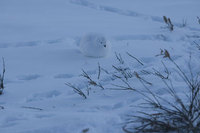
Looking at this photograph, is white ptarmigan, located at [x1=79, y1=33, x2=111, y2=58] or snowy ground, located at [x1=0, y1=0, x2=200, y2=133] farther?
white ptarmigan, located at [x1=79, y1=33, x2=111, y2=58]

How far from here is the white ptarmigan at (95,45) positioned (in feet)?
9.15

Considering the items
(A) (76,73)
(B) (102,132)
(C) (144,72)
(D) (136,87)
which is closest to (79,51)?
(A) (76,73)

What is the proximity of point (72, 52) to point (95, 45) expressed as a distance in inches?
14.2

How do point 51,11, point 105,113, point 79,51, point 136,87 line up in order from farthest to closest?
point 51,11 < point 79,51 < point 136,87 < point 105,113

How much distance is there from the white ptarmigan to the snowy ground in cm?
8

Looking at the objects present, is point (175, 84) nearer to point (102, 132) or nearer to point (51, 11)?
point (102, 132)

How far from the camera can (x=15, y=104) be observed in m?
1.95

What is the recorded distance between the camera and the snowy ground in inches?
66.9

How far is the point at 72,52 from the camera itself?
3021 mm

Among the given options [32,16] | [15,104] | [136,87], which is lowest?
[15,104]

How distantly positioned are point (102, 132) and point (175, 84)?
0.85 metres

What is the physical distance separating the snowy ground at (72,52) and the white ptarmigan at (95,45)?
8cm

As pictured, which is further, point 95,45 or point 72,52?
point 72,52

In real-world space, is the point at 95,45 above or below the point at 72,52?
above
